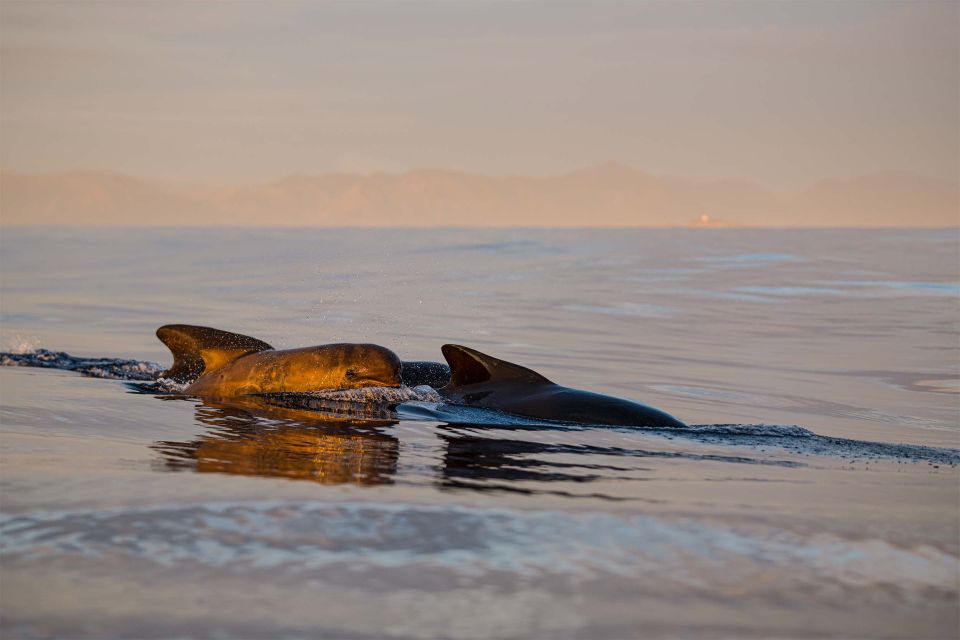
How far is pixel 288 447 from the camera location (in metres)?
10.3

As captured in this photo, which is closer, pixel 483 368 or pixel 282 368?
pixel 483 368

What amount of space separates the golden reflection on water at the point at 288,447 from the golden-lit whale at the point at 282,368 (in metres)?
0.84

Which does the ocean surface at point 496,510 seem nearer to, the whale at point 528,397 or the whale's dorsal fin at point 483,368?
the whale at point 528,397

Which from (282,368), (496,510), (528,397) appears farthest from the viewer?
(282,368)

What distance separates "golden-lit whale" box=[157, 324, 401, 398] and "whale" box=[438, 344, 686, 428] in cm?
76

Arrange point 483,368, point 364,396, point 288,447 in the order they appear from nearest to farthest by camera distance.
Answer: point 288,447
point 364,396
point 483,368

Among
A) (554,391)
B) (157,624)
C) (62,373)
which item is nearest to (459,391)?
(554,391)

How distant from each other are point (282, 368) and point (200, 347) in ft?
5.44

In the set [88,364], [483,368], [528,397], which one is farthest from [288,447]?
[88,364]

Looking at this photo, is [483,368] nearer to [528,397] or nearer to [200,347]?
[528,397]

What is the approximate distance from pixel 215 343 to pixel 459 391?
3.39 m

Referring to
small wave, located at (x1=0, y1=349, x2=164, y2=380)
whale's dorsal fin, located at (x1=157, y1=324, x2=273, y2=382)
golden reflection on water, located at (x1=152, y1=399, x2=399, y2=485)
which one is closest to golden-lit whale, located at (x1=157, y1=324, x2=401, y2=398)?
whale's dorsal fin, located at (x1=157, y1=324, x2=273, y2=382)

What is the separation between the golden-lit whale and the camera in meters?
13.6

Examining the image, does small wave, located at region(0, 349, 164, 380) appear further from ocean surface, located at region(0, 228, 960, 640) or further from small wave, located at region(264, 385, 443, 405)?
small wave, located at region(264, 385, 443, 405)
